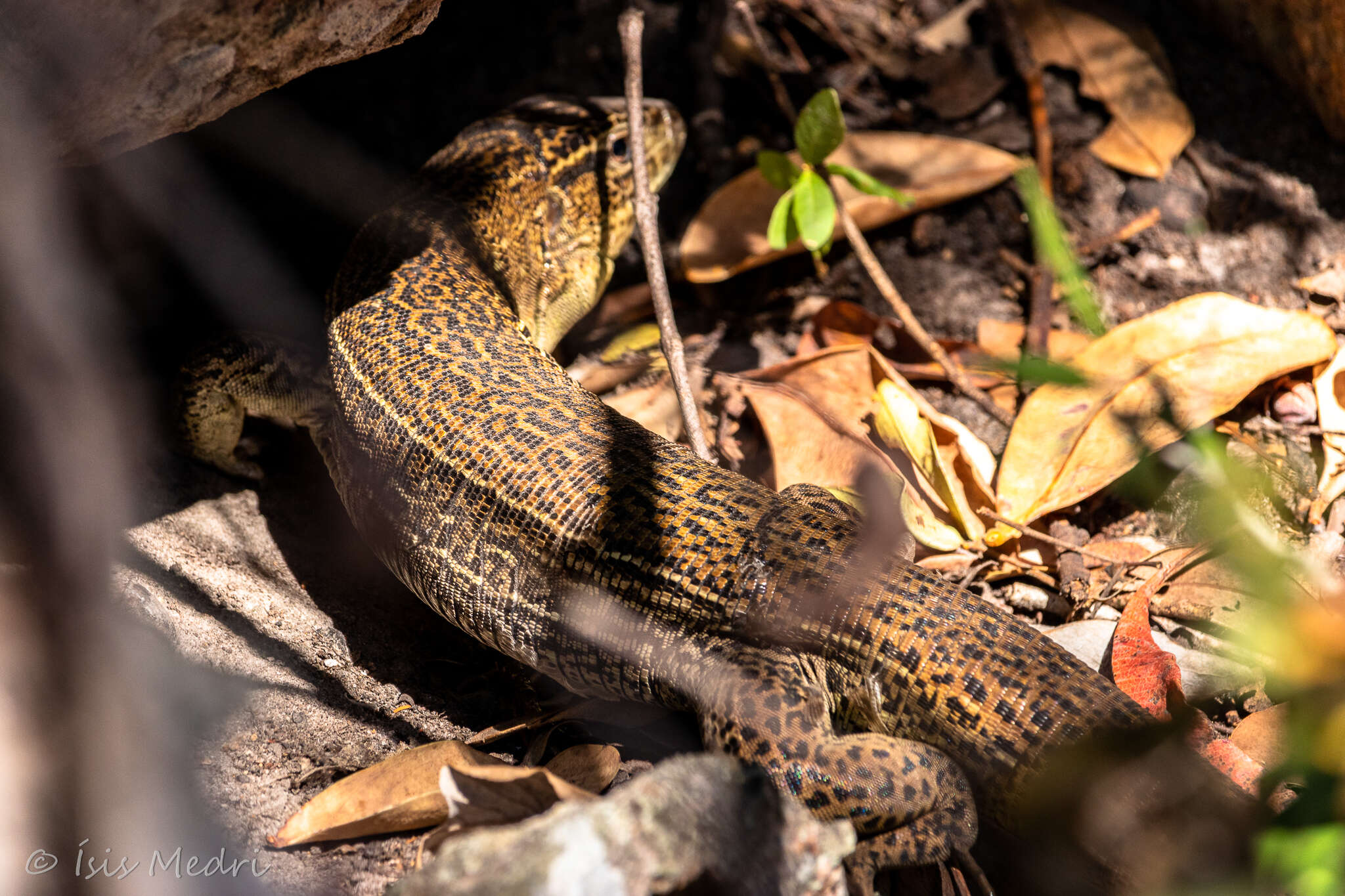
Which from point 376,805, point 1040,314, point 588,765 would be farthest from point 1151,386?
Answer: point 376,805

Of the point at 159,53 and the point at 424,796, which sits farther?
the point at 159,53

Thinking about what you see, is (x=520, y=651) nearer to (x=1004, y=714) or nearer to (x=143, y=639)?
(x=143, y=639)

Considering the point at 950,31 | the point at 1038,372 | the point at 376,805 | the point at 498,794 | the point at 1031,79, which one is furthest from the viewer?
the point at 950,31

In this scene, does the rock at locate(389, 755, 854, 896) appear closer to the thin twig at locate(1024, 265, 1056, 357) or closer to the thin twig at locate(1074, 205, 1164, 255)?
the thin twig at locate(1024, 265, 1056, 357)

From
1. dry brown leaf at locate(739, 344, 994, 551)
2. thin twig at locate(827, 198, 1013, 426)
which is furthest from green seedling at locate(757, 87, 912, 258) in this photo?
dry brown leaf at locate(739, 344, 994, 551)

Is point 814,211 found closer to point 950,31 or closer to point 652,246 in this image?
point 652,246
